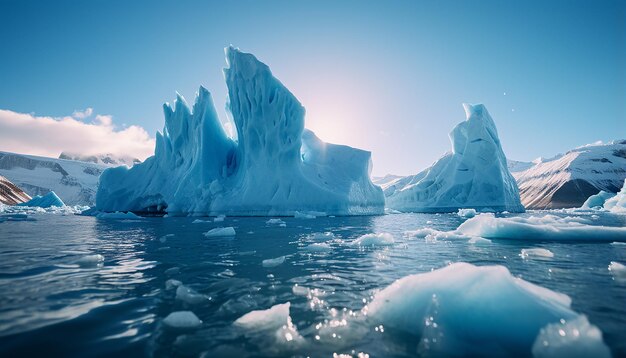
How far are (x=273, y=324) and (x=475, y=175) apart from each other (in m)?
36.0

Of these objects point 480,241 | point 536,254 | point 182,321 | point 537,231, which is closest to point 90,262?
point 182,321

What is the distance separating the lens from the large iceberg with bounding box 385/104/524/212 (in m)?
32.6

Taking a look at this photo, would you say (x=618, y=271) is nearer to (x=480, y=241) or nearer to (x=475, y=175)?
(x=480, y=241)

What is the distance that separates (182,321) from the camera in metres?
2.62

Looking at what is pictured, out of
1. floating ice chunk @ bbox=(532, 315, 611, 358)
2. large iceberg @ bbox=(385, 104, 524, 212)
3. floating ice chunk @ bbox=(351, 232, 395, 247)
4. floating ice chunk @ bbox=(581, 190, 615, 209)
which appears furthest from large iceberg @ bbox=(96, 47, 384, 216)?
floating ice chunk @ bbox=(581, 190, 615, 209)

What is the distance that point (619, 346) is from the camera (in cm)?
212

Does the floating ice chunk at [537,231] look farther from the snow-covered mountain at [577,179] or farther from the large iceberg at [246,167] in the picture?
the snow-covered mountain at [577,179]

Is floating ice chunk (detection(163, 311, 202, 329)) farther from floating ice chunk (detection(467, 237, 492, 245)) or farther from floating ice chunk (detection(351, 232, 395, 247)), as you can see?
floating ice chunk (detection(467, 237, 492, 245))

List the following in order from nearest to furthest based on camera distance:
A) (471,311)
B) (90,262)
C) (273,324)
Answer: (471,311)
(273,324)
(90,262)

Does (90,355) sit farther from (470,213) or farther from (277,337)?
(470,213)

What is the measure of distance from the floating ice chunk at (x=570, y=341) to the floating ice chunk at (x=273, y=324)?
1.58m

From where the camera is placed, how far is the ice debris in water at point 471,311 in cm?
216

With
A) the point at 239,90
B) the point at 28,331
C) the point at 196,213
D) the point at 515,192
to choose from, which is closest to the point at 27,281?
the point at 28,331

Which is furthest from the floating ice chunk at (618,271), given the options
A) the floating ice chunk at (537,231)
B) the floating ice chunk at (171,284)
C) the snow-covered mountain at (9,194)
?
the snow-covered mountain at (9,194)
